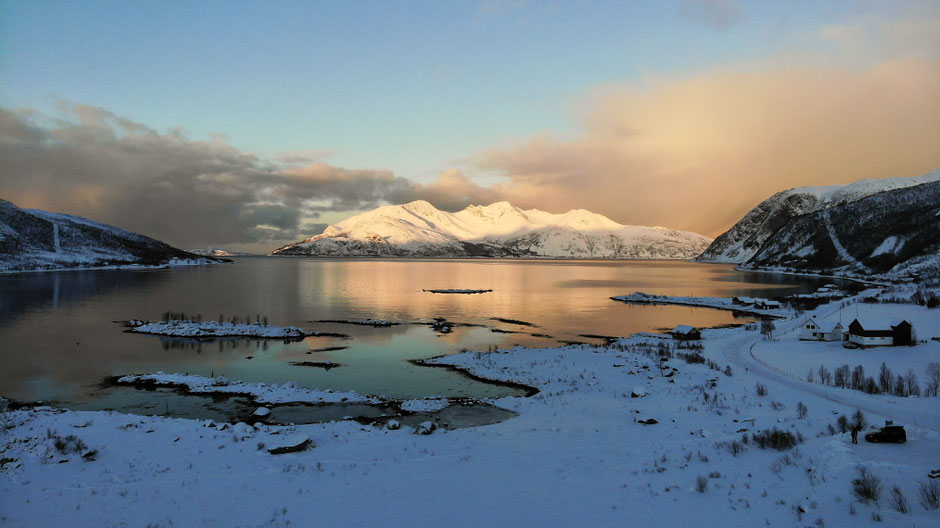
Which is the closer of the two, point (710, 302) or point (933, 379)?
point (933, 379)

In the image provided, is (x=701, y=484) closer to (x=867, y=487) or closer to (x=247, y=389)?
(x=867, y=487)

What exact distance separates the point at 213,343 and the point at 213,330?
5.82m

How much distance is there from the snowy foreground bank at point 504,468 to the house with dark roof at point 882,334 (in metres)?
21.4

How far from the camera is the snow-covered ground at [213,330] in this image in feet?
171

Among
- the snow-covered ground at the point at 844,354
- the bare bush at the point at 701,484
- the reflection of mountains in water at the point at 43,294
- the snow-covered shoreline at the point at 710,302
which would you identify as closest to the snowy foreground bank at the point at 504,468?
the bare bush at the point at 701,484

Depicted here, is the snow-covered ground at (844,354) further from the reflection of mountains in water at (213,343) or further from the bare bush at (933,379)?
the reflection of mountains in water at (213,343)

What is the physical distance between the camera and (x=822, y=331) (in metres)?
47.5

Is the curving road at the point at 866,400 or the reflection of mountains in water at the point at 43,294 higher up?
the reflection of mountains in water at the point at 43,294

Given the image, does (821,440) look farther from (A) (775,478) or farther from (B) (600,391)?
(B) (600,391)

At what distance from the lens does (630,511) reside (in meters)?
12.7

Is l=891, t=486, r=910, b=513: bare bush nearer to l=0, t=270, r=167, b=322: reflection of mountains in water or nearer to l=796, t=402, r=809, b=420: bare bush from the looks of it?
l=796, t=402, r=809, b=420: bare bush

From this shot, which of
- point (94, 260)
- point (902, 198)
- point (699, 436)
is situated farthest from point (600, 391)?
point (94, 260)

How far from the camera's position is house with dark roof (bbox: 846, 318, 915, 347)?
134ft

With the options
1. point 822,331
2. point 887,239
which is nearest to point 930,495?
point 822,331
